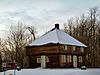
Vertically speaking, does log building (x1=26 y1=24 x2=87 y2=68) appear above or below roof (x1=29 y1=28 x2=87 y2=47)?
below

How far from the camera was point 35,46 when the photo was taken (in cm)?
3734

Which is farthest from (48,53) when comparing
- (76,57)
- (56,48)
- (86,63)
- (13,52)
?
(13,52)

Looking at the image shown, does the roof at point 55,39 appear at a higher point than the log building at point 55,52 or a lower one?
higher

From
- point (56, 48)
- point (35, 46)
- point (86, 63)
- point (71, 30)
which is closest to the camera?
point (56, 48)

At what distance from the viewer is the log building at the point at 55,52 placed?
3502cm

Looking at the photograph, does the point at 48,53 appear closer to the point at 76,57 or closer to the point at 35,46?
the point at 35,46

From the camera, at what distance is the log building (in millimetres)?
35016

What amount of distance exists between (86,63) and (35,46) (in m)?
15.8

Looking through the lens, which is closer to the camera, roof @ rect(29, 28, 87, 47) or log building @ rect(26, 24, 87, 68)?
log building @ rect(26, 24, 87, 68)

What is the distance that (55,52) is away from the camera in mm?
34594

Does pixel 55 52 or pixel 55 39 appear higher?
pixel 55 39

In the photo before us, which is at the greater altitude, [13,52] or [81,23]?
[81,23]

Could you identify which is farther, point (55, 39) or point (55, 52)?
point (55, 39)

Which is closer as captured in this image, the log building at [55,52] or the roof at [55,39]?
the log building at [55,52]
